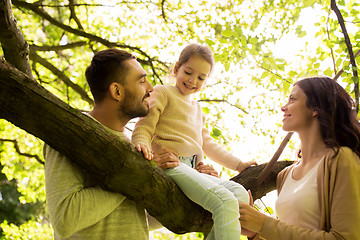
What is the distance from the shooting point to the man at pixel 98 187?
71.8 inches

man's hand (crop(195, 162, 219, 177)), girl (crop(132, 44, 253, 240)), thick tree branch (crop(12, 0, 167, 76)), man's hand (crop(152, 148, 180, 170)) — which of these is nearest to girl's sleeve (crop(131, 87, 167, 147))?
girl (crop(132, 44, 253, 240))

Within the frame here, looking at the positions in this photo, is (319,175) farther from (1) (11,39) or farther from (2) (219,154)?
(1) (11,39)

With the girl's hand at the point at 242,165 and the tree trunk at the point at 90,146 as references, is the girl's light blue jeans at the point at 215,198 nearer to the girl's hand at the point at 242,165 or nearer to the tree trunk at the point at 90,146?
the tree trunk at the point at 90,146

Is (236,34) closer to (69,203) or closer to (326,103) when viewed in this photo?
(326,103)

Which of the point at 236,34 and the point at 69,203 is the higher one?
the point at 236,34

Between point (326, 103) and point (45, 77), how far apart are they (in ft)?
20.6

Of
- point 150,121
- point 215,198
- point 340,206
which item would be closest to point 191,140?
point 150,121

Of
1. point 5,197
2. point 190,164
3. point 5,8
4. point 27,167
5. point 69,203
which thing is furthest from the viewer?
point 5,197

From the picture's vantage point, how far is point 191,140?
8.77ft

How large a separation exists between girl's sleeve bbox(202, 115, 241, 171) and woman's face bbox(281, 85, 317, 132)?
24.9 inches

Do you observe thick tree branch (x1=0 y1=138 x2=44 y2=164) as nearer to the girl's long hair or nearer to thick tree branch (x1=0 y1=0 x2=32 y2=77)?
thick tree branch (x1=0 y1=0 x2=32 y2=77)

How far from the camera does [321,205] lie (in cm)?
206

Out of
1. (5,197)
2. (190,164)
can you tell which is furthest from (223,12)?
(5,197)

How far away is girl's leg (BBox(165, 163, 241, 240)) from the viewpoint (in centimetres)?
196
